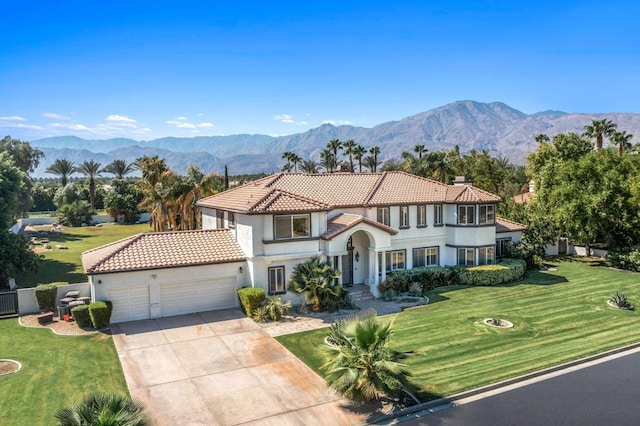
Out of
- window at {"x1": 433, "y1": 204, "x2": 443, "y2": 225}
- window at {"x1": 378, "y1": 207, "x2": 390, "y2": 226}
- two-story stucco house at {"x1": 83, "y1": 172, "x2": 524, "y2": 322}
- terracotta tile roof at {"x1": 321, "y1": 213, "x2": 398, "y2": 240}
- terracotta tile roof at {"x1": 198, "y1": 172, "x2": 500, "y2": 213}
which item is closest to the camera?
two-story stucco house at {"x1": 83, "y1": 172, "x2": 524, "y2": 322}

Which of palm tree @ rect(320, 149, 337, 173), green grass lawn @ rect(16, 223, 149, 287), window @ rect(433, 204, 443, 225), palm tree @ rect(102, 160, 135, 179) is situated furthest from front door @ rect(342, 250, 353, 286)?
palm tree @ rect(102, 160, 135, 179)

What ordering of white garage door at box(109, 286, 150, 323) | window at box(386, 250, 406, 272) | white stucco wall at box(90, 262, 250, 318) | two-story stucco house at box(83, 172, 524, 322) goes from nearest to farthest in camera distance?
white stucco wall at box(90, 262, 250, 318) < white garage door at box(109, 286, 150, 323) < two-story stucco house at box(83, 172, 524, 322) < window at box(386, 250, 406, 272)

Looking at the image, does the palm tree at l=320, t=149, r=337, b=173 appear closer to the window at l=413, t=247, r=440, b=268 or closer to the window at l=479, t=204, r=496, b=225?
the window at l=413, t=247, r=440, b=268

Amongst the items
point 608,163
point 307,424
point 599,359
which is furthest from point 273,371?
point 608,163

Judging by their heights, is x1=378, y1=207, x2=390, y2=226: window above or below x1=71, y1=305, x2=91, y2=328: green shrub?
above

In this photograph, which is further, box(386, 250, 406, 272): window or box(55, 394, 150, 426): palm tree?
box(386, 250, 406, 272): window
